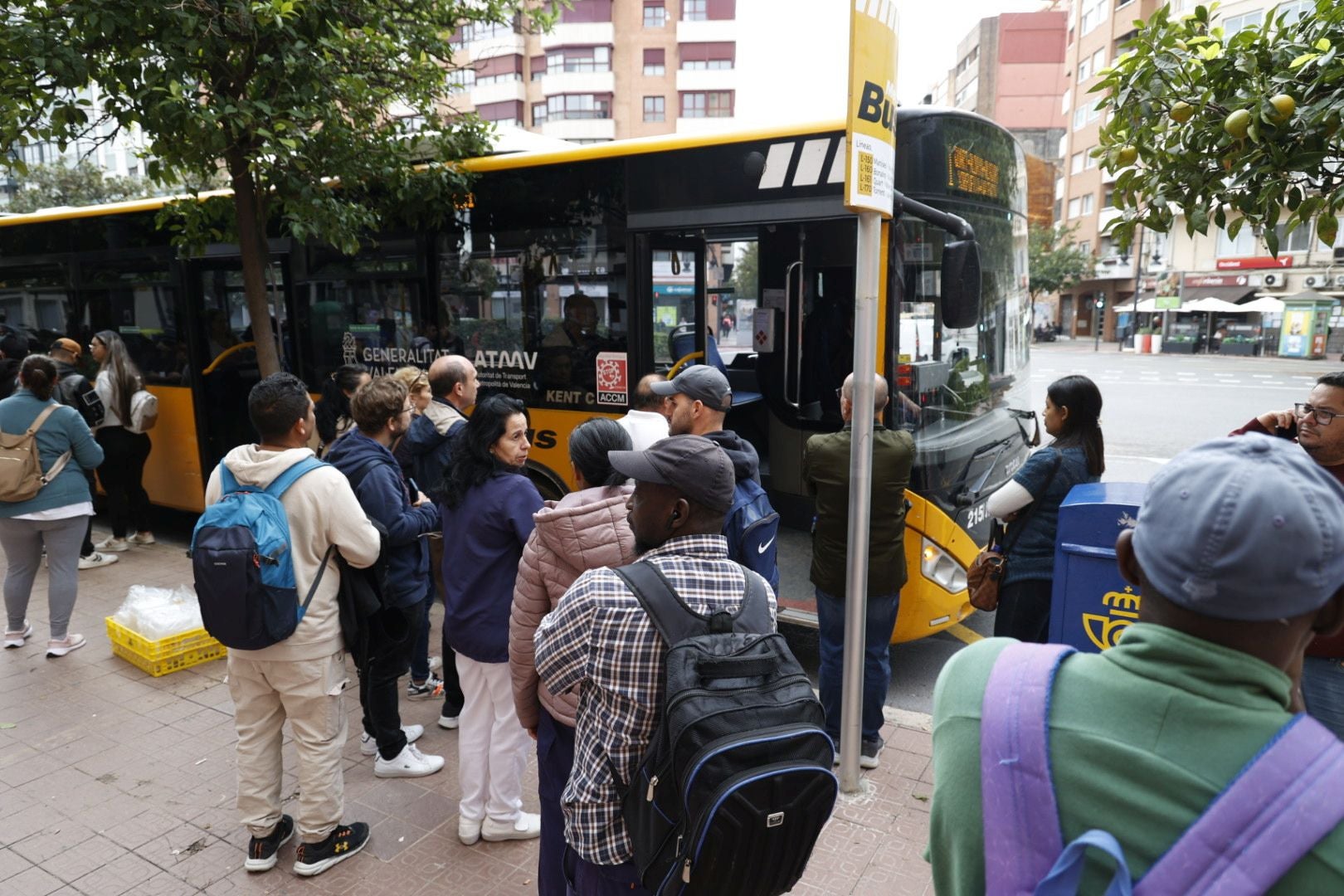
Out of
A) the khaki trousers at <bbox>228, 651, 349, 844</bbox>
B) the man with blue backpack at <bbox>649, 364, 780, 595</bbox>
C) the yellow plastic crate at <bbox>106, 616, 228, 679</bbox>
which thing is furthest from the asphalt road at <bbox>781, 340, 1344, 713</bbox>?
the yellow plastic crate at <bbox>106, 616, 228, 679</bbox>

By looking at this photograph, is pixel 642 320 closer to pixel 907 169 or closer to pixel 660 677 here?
pixel 907 169

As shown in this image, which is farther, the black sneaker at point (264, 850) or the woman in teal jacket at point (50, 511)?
the woman in teal jacket at point (50, 511)

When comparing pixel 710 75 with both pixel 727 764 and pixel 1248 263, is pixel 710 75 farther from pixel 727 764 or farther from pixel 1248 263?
pixel 727 764

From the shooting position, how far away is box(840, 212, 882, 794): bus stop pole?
326 cm

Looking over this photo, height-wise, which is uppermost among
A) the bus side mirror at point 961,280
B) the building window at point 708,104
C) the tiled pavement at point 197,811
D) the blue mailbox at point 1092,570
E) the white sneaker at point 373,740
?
the building window at point 708,104

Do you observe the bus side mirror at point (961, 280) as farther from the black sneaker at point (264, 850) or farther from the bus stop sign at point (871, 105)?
the black sneaker at point (264, 850)

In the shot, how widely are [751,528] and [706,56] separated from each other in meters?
51.8

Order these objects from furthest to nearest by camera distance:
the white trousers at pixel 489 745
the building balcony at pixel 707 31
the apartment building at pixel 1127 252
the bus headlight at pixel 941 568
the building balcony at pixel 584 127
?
the building balcony at pixel 584 127, the building balcony at pixel 707 31, the apartment building at pixel 1127 252, the bus headlight at pixel 941 568, the white trousers at pixel 489 745

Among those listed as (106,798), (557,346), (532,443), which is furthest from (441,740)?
(557,346)

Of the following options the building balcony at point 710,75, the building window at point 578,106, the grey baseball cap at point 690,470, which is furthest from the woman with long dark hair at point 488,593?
the building window at point 578,106

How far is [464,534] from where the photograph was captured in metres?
3.31

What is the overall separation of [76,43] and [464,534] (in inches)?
159

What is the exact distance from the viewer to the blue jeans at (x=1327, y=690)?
9.22ft

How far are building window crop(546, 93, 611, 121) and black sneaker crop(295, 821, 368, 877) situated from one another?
171 feet
